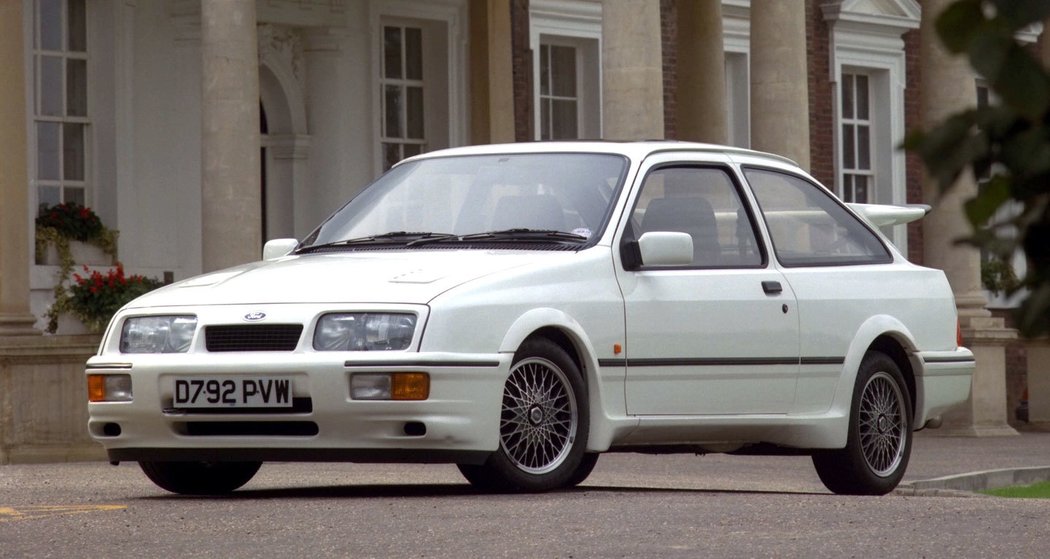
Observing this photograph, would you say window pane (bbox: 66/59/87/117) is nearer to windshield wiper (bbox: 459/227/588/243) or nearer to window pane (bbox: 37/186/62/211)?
window pane (bbox: 37/186/62/211)

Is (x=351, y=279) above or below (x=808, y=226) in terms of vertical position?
below

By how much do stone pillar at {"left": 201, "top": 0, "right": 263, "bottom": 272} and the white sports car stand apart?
4.91m

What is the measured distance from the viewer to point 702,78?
19.3 metres

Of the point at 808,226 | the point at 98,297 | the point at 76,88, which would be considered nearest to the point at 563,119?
the point at 76,88

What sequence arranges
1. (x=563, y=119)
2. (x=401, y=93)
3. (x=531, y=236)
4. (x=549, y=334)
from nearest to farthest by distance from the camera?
1. (x=549, y=334)
2. (x=531, y=236)
3. (x=401, y=93)
4. (x=563, y=119)

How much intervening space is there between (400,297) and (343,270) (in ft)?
1.59

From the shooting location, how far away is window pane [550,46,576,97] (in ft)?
67.9

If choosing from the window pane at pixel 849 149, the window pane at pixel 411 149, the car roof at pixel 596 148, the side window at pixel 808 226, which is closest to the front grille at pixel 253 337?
the car roof at pixel 596 148

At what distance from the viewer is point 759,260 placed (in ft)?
28.4

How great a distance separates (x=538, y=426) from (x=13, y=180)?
24.3 feet

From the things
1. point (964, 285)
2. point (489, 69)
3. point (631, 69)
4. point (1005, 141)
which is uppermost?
point (489, 69)

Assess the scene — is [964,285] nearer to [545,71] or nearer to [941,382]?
[545,71]

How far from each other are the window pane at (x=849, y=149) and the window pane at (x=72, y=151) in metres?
10.5

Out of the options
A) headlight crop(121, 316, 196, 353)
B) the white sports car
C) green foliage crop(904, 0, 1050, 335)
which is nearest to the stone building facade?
the white sports car
